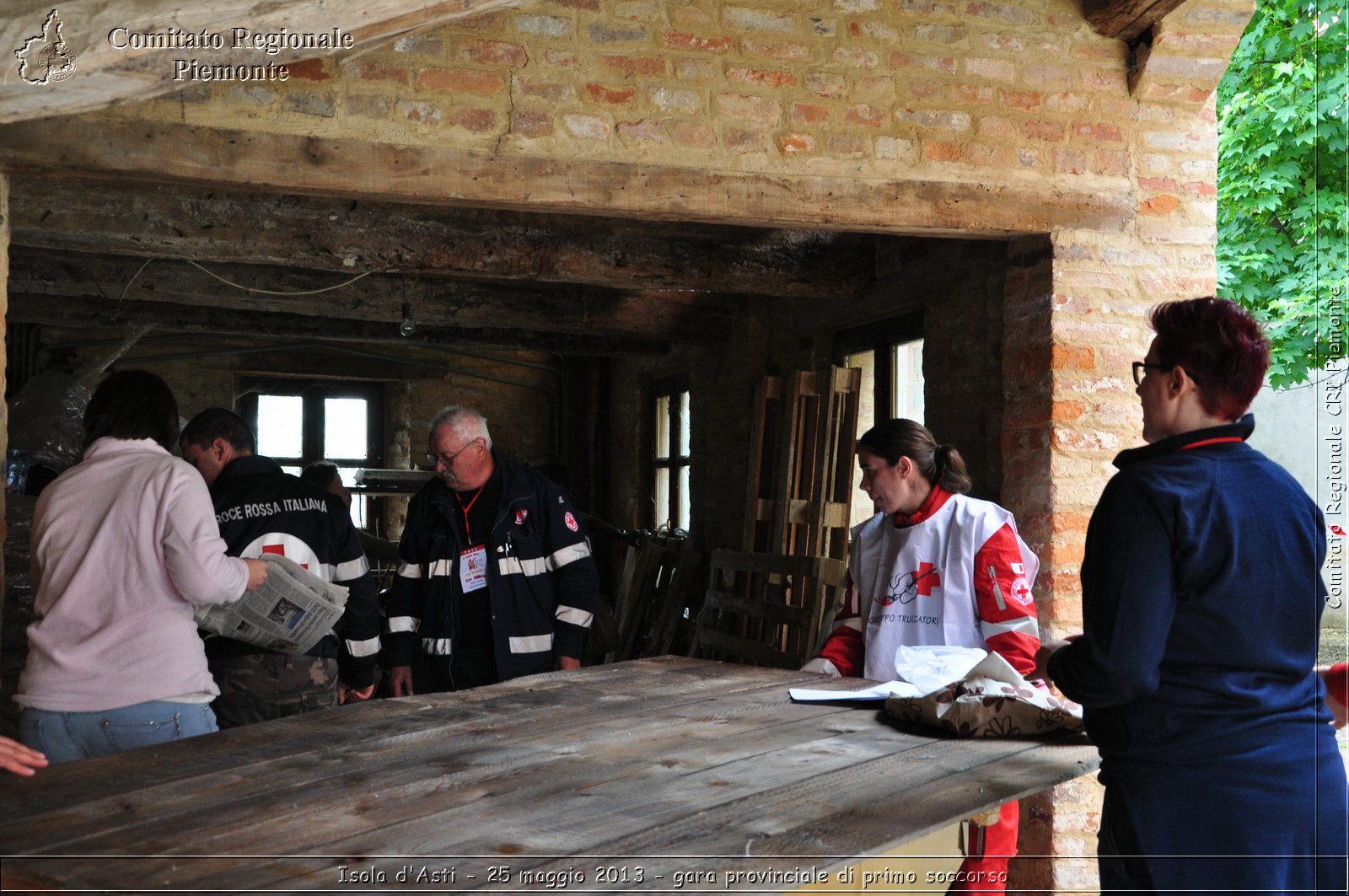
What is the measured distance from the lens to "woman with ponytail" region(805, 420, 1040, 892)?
333 cm

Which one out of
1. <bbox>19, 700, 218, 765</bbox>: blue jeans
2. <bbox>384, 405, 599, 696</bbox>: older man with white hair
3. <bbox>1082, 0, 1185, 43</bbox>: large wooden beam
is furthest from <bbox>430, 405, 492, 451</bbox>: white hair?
<bbox>1082, 0, 1185, 43</bbox>: large wooden beam

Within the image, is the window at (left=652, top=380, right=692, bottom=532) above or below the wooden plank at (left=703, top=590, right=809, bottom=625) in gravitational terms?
above

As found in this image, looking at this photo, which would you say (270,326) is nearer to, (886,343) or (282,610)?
(886,343)

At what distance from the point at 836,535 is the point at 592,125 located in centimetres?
308

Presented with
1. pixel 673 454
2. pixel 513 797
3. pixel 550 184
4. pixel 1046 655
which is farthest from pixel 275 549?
pixel 673 454

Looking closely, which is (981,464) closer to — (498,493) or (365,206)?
(498,493)

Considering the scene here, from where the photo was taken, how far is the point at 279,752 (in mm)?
2342

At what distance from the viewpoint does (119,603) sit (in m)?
2.81

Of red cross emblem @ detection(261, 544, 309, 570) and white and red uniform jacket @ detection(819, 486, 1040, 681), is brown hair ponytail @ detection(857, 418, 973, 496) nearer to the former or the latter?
white and red uniform jacket @ detection(819, 486, 1040, 681)

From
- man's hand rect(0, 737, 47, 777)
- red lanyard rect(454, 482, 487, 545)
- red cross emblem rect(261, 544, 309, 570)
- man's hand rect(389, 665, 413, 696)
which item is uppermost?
red lanyard rect(454, 482, 487, 545)

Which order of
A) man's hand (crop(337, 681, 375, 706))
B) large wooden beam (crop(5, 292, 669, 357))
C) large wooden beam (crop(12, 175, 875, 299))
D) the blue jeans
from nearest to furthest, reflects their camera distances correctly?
the blue jeans < man's hand (crop(337, 681, 375, 706)) < large wooden beam (crop(12, 175, 875, 299)) < large wooden beam (crop(5, 292, 669, 357))

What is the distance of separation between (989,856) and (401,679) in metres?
2.32

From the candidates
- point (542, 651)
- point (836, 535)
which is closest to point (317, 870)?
point (542, 651)

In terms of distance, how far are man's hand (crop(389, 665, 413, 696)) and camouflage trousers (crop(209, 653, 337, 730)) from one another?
47 cm
